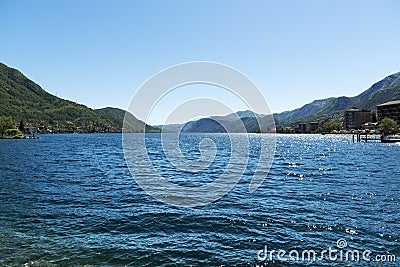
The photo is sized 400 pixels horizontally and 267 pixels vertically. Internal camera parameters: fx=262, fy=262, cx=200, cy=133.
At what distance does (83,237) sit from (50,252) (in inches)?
72.9

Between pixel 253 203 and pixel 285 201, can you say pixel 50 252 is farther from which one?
pixel 285 201

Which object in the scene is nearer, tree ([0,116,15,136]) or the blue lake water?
the blue lake water

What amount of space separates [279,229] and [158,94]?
33.9 ft

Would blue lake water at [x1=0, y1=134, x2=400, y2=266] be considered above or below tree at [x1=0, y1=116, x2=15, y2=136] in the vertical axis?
below

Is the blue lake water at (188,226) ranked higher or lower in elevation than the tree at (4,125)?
lower

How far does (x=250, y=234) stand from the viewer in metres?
13.8

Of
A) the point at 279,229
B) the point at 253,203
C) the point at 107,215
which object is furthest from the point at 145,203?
the point at 279,229

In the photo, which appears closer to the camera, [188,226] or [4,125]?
[188,226]

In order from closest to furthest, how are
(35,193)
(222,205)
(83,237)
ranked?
(83,237)
(222,205)
(35,193)

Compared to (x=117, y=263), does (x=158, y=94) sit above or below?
above

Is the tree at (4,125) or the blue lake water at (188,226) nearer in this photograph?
the blue lake water at (188,226)

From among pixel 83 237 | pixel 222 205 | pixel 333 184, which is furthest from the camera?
pixel 333 184

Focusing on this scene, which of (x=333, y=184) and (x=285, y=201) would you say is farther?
(x=333, y=184)

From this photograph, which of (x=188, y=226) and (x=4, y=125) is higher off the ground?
(x=4, y=125)
